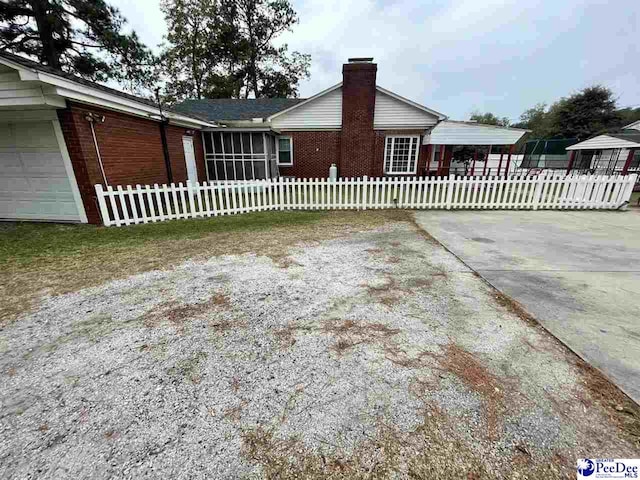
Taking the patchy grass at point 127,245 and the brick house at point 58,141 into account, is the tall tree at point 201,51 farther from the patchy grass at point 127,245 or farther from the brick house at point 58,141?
the patchy grass at point 127,245

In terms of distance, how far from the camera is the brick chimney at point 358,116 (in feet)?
44.1

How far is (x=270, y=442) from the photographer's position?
1.62 m

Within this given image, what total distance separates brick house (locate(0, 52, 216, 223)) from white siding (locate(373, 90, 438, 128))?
34.1ft

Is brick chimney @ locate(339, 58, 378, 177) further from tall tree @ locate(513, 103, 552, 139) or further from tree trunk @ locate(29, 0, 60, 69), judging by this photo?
tall tree @ locate(513, 103, 552, 139)

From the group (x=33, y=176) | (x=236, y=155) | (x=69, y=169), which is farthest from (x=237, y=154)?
(x=33, y=176)

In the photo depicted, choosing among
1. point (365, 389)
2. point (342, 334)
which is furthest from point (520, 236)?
point (365, 389)

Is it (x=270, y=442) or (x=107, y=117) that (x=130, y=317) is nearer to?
(x=270, y=442)

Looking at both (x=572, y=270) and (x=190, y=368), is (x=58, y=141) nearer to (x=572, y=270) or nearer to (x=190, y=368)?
(x=190, y=368)

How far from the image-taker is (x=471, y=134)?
13.0 metres

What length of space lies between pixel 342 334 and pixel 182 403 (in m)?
1.35

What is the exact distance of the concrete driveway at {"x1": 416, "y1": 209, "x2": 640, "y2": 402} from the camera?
246cm

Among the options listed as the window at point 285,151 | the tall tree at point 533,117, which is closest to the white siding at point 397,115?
the window at point 285,151

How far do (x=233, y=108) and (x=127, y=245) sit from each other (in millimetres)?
→ 14005

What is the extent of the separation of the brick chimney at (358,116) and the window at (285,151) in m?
2.71
